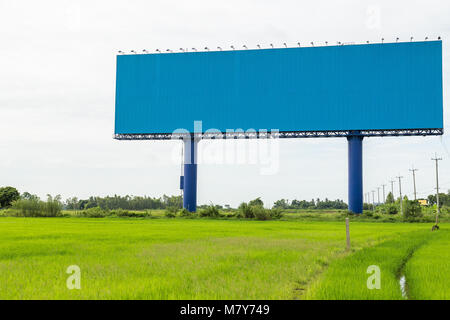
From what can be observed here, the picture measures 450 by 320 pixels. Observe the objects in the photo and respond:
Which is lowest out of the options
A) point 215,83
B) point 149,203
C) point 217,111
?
point 149,203

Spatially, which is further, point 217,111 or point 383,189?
point 383,189

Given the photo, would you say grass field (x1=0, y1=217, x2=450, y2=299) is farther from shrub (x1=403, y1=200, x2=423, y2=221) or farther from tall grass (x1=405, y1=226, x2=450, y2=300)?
shrub (x1=403, y1=200, x2=423, y2=221)

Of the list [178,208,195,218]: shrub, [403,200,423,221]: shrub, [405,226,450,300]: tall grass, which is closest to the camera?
[405,226,450,300]: tall grass

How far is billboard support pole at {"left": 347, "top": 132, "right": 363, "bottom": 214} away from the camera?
46.7 meters

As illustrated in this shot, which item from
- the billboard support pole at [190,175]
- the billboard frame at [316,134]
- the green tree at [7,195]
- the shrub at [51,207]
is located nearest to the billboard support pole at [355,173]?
the billboard frame at [316,134]

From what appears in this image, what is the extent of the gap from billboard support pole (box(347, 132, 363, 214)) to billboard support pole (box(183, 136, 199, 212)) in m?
15.8

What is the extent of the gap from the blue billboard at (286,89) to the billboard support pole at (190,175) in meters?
2.37

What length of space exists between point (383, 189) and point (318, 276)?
325 feet

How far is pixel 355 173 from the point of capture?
47.2 meters

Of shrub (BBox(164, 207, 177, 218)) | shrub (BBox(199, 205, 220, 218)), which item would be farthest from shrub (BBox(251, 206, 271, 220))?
shrub (BBox(164, 207, 177, 218))

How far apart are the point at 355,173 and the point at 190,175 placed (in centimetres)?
1720

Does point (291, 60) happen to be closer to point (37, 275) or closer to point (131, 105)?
point (131, 105)
